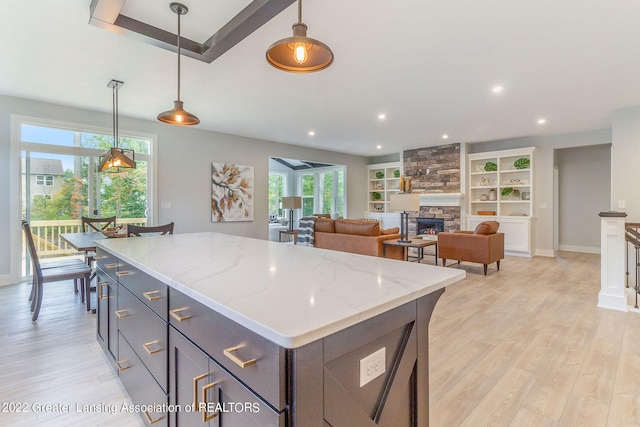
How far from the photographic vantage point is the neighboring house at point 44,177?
465 cm

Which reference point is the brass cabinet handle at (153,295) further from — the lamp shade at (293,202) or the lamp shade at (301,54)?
the lamp shade at (293,202)

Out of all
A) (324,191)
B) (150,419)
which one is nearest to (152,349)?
(150,419)

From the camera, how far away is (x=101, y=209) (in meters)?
5.25

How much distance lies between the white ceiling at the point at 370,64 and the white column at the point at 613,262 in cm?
170

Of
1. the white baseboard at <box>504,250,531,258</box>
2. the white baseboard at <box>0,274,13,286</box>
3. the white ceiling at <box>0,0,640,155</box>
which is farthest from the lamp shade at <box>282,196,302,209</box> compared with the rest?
the white baseboard at <box>0,274,13,286</box>

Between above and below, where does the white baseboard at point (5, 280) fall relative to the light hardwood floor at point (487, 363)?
above

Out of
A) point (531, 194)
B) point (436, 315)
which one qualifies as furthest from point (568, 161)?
point (436, 315)

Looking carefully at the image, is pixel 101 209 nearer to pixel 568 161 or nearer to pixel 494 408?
pixel 494 408

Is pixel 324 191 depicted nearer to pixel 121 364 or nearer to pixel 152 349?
pixel 121 364

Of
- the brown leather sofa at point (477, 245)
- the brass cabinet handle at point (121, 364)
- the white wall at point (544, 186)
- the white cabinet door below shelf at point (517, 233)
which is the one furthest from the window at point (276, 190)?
the brass cabinet handle at point (121, 364)

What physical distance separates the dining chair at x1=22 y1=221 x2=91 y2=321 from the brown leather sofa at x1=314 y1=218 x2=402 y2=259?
11.3ft

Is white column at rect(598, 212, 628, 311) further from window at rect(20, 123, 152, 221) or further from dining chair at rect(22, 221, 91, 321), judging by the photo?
window at rect(20, 123, 152, 221)

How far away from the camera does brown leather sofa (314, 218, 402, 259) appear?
4950mm

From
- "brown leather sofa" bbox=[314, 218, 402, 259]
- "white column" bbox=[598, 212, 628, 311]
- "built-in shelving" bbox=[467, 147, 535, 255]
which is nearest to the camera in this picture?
"white column" bbox=[598, 212, 628, 311]
